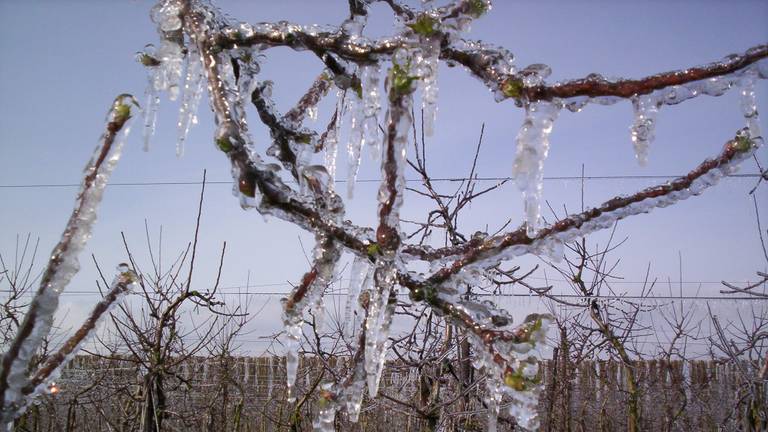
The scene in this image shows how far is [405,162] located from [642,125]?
0.49 meters

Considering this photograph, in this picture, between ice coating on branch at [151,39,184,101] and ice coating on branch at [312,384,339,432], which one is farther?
ice coating on branch at [151,39,184,101]

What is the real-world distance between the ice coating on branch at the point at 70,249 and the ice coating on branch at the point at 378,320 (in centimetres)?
52

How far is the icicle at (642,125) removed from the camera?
892mm

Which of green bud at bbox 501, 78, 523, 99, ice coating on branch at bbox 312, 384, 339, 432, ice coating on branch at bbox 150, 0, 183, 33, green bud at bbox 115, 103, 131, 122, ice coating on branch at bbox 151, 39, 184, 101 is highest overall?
ice coating on branch at bbox 150, 0, 183, 33

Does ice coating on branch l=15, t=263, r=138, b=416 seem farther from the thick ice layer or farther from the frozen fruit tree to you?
the thick ice layer

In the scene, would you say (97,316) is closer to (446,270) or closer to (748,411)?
(446,270)

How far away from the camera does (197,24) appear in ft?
3.50

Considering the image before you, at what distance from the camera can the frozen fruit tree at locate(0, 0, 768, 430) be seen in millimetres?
816

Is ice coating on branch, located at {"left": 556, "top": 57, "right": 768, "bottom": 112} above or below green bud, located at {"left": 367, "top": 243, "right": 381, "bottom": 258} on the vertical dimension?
above

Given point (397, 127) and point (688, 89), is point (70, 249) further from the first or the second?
point (688, 89)

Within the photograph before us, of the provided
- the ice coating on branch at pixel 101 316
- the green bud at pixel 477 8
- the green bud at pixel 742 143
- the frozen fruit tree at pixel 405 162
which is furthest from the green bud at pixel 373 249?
the green bud at pixel 742 143

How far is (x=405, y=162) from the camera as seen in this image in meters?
0.82

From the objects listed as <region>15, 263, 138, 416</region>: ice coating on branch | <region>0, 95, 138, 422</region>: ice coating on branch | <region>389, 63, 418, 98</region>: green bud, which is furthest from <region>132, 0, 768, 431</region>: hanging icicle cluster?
<region>15, 263, 138, 416</region>: ice coating on branch

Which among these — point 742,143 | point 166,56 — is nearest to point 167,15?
point 166,56
